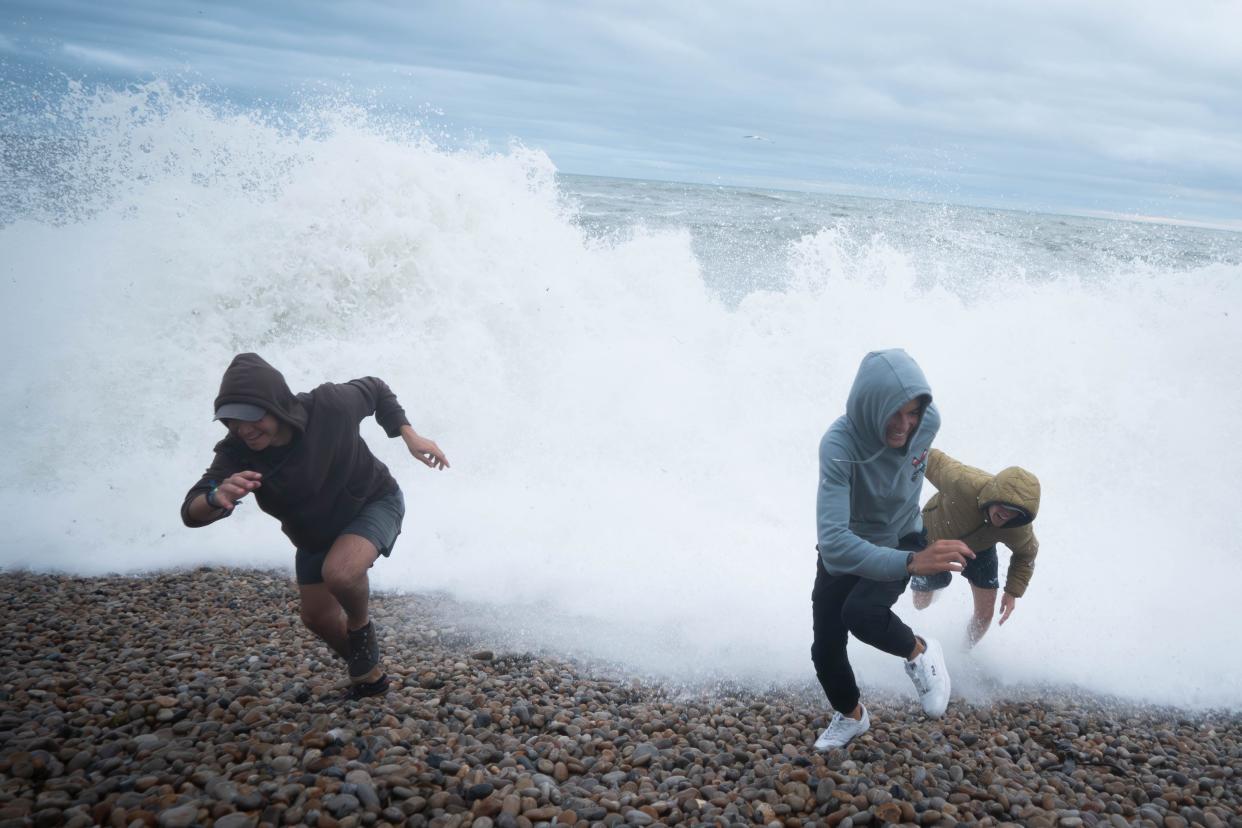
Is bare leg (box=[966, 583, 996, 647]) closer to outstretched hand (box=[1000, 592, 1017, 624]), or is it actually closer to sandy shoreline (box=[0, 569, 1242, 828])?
outstretched hand (box=[1000, 592, 1017, 624])

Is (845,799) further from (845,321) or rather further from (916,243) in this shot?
(916,243)

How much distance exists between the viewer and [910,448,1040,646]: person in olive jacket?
4.11 metres

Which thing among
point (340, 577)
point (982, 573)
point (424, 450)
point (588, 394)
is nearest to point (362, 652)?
point (340, 577)

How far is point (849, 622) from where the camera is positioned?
3.50m

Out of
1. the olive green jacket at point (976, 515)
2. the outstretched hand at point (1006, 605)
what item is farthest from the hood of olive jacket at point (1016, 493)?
the outstretched hand at point (1006, 605)

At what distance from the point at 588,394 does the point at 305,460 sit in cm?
626

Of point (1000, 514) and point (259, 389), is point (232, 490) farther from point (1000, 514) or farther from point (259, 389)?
point (1000, 514)

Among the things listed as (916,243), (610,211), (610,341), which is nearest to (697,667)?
(610,341)

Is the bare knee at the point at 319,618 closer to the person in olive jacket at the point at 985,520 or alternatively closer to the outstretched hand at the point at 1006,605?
the person in olive jacket at the point at 985,520

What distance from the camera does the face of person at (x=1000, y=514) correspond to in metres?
4.10

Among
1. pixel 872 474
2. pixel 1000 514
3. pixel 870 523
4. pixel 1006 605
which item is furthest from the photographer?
pixel 1006 605

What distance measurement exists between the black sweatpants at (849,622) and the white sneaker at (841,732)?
0.07 meters

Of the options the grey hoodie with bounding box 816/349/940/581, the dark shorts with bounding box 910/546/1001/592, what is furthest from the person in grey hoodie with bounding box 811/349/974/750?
the dark shorts with bounding box 910/546/1001/592

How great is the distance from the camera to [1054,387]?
9.29m
